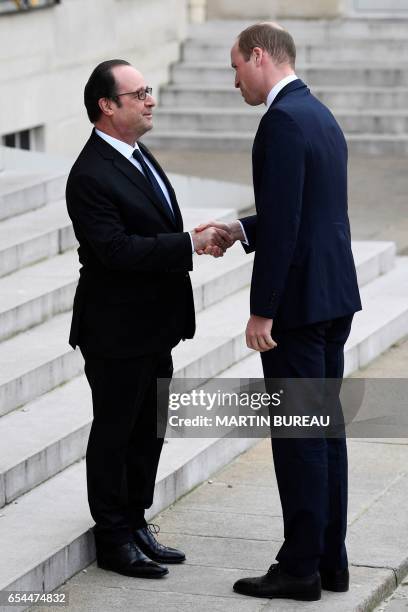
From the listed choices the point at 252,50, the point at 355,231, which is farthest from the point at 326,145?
the point at 355,231

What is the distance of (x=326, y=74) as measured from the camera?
55.5 ft

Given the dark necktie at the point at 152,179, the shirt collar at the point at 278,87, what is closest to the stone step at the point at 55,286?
the dark necktie at the point at 152,179

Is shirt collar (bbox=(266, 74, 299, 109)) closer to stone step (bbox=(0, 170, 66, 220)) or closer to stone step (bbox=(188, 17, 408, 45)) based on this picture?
stone step (bbox=(0, 170, 66, 220))

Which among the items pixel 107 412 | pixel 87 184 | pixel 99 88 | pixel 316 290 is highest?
pixel 99 88

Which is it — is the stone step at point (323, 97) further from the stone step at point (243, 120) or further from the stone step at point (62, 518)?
the stone step at point (62, 518)

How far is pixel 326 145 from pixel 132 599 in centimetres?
174

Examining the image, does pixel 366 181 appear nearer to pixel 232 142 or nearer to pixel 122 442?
pixel 232 142

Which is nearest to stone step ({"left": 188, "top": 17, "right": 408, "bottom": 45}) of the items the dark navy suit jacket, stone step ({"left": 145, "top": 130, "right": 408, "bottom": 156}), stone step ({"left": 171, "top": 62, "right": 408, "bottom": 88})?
stone step ({"left": 171, "top": 62, "right": 408, "bottom": 88})

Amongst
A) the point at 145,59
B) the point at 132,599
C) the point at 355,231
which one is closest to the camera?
the point at 132,599

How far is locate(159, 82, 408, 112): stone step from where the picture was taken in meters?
16.5

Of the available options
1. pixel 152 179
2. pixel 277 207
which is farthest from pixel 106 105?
pixel 277 207

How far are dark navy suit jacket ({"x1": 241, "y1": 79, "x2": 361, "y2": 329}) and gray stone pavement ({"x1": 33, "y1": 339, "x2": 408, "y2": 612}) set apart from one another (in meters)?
1.06

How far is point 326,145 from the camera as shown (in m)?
4.84

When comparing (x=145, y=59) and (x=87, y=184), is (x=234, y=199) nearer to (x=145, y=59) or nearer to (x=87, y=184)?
(x=145, y=59)
